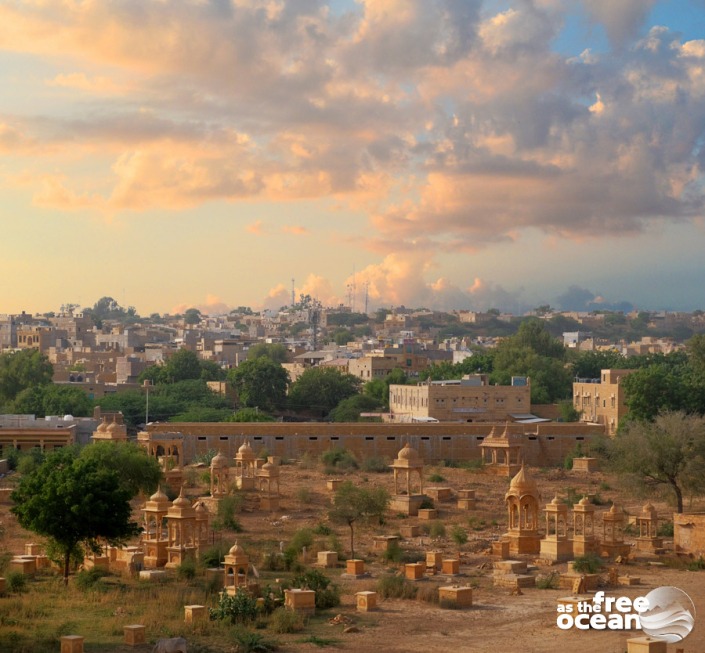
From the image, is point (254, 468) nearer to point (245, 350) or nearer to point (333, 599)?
point (333, 599)

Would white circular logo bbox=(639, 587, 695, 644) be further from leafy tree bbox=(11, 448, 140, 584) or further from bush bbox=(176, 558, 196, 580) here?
leafy tree bbox=(11, 448, 140, 584)

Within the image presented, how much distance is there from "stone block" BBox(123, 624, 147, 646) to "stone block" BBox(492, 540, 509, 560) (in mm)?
10210

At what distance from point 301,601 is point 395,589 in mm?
2214

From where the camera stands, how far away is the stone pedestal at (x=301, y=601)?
2146 centimetres

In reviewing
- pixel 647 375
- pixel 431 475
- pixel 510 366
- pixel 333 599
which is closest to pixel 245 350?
pixel 510 366

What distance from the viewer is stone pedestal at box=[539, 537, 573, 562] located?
27422 mm

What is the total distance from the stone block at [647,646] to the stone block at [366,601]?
5.58m

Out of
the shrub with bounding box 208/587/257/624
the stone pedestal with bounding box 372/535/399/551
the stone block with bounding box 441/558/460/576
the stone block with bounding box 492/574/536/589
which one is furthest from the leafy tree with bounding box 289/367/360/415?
the shrub with bounding box 208/587/257/624

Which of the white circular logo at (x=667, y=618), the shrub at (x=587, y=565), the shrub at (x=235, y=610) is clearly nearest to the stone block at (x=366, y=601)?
the shrub at (x=235, y=610)

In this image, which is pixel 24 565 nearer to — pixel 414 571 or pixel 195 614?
pixel 195 614

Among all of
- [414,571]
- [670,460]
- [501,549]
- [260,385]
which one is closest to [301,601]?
[414,571]

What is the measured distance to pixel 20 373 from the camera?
2891 inches

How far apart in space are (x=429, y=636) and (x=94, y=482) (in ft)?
24.1

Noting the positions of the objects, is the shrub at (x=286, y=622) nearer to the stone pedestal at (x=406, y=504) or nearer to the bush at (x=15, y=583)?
the bush at (x=15, y=583)
